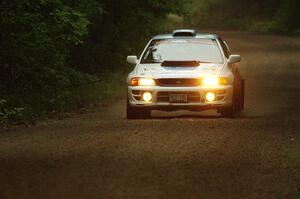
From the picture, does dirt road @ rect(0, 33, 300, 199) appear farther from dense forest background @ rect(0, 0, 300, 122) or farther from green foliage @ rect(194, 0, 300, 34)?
green foliage @ rect(194, 0, 300, 34)

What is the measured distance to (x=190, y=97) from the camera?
51.2 feet

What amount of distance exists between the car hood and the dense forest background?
2.64m

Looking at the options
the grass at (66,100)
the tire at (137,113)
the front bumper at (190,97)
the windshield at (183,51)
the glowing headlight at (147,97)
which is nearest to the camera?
the front bumper at (190,97)

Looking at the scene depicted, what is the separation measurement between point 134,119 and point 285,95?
796cm

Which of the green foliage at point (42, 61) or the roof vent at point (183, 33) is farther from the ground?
the roof vent at point (183, 33)

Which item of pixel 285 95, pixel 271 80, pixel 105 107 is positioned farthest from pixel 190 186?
pixel 271 80

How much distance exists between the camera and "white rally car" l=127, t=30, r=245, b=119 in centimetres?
1560

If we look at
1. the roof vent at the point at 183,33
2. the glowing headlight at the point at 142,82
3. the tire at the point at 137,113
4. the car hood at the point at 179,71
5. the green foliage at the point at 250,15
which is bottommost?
the green foliage at the point at 250,15

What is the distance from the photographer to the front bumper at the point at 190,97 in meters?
15.6

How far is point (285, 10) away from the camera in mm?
68062

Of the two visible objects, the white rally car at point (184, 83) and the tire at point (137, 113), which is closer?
the white rally car at point (184, 83)

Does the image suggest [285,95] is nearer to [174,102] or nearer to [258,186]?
[174,102]

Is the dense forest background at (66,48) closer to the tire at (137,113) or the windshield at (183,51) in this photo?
the tire at (137,113)

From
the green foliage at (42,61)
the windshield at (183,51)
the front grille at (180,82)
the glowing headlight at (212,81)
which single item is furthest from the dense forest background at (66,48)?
the glowing headlight at (212,81)
